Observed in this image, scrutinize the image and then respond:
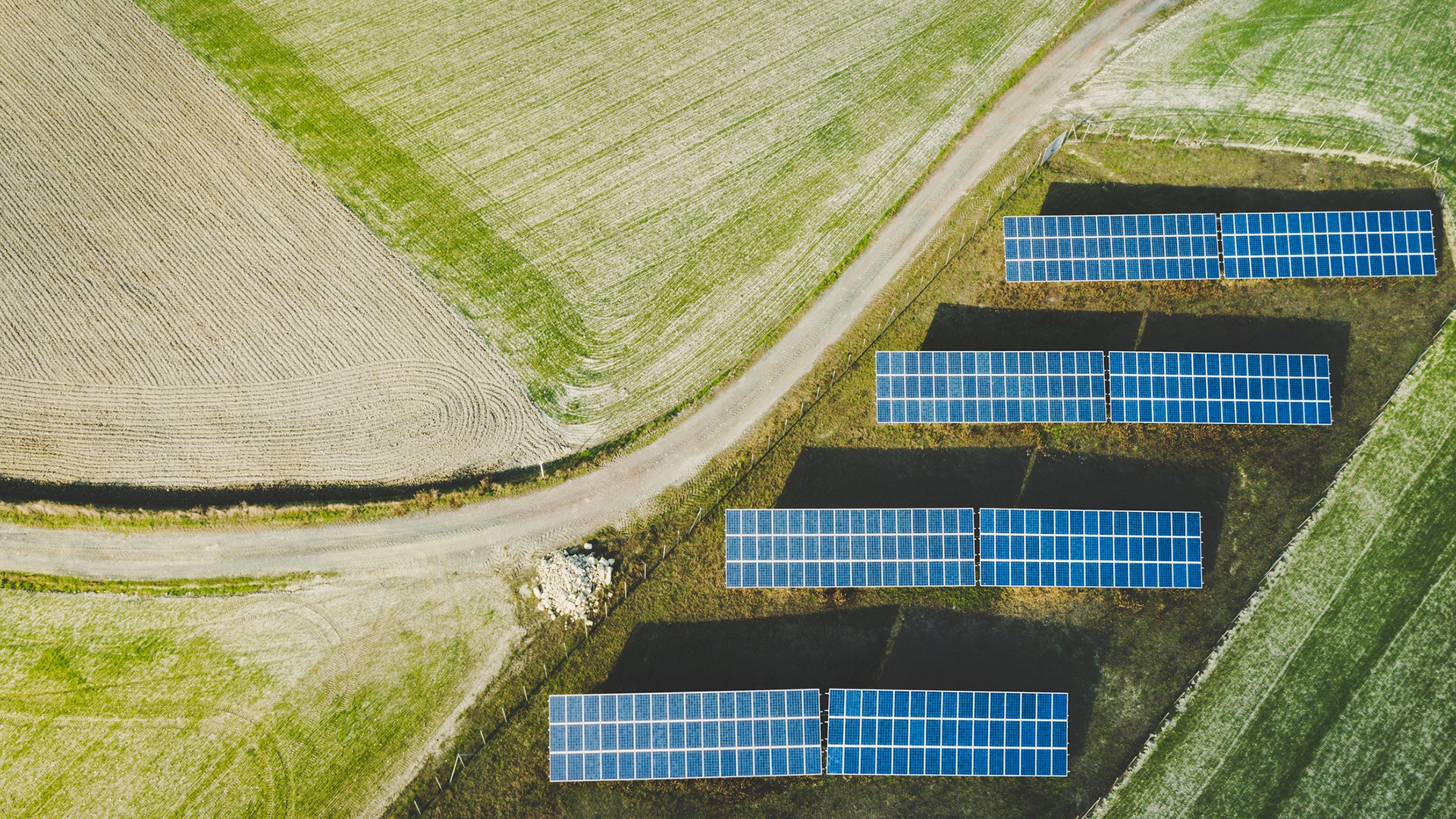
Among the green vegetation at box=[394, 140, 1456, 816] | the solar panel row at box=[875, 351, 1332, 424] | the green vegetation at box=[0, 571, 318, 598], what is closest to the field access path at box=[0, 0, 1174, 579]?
the green vegetation at box=[0, 571, 318, 598]

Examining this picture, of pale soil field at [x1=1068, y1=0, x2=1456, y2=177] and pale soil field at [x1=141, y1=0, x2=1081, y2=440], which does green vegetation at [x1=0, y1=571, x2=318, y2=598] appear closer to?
pale soil field at [x1=141, y1=0, x2=1081, y2=440]

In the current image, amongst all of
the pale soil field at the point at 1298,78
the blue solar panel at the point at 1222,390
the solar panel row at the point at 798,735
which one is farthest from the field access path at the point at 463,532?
the pale soil field at the point at 1298,78

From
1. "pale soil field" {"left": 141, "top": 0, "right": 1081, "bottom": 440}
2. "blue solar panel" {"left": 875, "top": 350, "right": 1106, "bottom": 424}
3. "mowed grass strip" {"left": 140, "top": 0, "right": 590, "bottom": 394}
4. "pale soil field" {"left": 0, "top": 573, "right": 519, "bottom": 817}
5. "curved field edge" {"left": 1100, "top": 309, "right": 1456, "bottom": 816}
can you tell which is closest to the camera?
"pale soil field" {"left": 0, "top": 573, "right": 519, "bottom": 817}

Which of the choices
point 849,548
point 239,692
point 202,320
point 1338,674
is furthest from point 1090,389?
point 202,320

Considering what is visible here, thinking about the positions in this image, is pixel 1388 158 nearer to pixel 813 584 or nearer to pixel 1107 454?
pixel 1107 454

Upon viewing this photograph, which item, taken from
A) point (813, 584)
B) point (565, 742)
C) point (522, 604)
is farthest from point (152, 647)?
point (813, 584)
